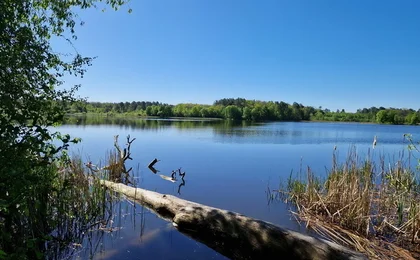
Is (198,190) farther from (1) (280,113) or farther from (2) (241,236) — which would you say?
(1) (280,113)

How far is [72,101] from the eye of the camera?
4.00 meters

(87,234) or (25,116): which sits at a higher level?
(25,116)

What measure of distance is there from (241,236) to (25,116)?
4092 mm

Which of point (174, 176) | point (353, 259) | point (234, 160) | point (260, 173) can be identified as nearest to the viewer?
point (353, 259)

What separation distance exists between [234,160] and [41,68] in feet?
46.6

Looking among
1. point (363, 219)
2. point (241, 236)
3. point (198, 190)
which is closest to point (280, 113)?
point (198, 190)

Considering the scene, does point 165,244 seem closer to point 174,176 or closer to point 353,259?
point 353,259

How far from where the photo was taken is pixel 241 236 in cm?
548

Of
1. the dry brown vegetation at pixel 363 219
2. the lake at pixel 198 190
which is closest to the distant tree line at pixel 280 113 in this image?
the lake at pixel 198 190

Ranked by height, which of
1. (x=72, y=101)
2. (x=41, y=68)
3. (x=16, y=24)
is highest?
(x=16, y=24)

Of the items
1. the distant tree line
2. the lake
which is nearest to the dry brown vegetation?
the lake

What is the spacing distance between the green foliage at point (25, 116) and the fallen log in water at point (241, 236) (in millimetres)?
2908

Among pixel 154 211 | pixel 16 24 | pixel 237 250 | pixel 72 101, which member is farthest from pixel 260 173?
pixel 16 24

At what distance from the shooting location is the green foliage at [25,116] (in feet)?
8.59
